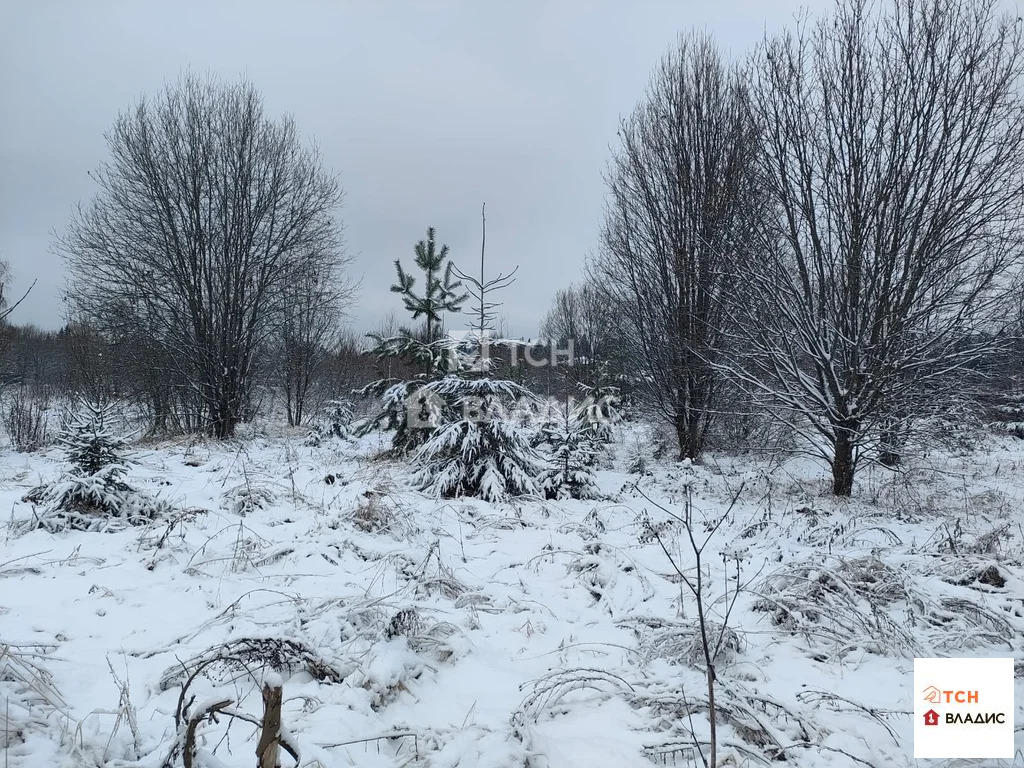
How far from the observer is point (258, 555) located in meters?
4.19

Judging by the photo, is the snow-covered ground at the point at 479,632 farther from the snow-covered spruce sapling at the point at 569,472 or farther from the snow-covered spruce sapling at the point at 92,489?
the snow-covered spruce sapling at the point at 569,472

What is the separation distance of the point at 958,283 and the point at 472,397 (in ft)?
22.9

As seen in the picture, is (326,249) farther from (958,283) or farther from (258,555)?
(958,283)

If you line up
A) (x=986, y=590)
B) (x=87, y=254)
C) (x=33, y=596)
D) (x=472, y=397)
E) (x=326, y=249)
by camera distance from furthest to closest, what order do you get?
1. (x=326, y=249)
2. (x=87, y=254)
3. (x=472, y=397)
4. (x=986, y=590)
5. (x=33, y=596)

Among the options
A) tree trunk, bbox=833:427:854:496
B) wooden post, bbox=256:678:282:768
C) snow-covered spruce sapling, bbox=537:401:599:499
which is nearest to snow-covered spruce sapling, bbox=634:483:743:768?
Result: wooden post, bbox=256:678:282:768

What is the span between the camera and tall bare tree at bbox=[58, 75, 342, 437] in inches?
473

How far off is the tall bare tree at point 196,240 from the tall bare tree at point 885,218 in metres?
11.4

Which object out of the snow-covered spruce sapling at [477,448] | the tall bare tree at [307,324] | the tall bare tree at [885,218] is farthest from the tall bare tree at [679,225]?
the tall bare tree at [307,324]

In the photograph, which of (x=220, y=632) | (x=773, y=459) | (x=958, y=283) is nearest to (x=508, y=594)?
(x=220, y=632)

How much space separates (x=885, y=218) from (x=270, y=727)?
8857 mm

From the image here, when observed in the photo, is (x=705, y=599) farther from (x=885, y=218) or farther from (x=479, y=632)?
(x=885, y=218)

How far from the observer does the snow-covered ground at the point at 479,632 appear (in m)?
2.14

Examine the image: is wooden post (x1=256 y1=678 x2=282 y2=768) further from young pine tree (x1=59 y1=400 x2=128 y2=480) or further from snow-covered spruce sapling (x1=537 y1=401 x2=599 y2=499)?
snow-covered spruce sapling (x1=537 y1=401 x2=599 y2=499)

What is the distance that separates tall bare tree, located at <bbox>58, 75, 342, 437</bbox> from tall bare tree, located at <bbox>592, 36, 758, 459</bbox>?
8906 millimetres
